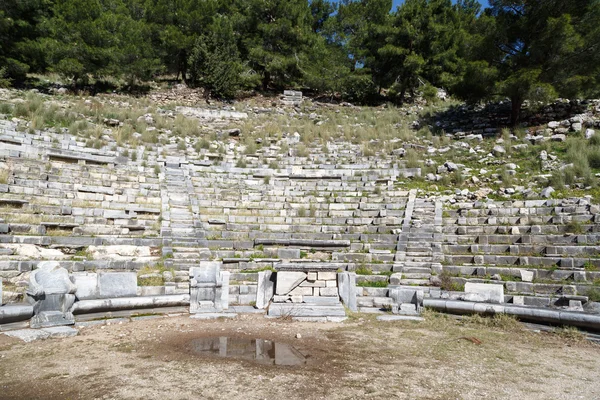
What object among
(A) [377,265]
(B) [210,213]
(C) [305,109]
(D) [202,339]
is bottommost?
(D) [202,339]

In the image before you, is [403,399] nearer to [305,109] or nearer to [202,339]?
[202,339]

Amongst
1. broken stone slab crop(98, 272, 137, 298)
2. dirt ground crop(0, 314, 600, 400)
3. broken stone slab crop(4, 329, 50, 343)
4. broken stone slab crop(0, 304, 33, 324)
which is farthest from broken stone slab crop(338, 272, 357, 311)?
broken stone slab crop(0, 304, 33, 324)

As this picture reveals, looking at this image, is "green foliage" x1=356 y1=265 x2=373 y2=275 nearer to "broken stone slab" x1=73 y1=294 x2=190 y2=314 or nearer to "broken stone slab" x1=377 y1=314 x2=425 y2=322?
→ "broken stone slab" x1=377 y1=314 x2=425 y2=322

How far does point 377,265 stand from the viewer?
10461 millimetres

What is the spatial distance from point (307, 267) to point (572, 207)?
7634 mm

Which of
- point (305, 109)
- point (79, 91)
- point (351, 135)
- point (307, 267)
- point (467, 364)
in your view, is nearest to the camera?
point (467, 364)

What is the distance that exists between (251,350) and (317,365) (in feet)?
3.76

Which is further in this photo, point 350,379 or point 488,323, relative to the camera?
point 488,323

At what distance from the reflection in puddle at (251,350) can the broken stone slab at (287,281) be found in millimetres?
2214

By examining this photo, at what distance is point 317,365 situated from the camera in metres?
5.20

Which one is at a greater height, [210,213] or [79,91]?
[79,91]

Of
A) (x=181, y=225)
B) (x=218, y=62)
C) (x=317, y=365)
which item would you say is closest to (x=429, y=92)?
(x=218, y=62)

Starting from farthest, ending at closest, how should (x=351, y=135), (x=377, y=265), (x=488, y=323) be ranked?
1. (x=351, y=135)
2. (x=377, y=265)
3. (x=488, y=323)

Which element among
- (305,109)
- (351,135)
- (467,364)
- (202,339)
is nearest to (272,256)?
(202,339)
